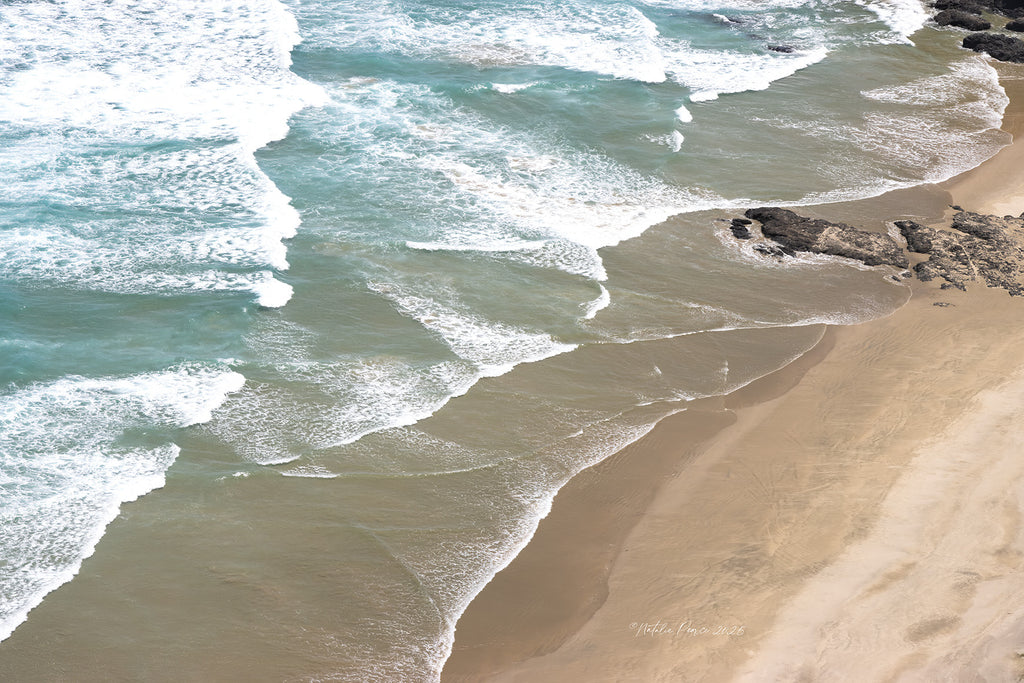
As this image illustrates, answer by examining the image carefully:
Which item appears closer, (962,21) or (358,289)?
(358,289)

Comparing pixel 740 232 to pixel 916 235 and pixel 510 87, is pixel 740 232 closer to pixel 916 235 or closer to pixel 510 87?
pixel 916 235

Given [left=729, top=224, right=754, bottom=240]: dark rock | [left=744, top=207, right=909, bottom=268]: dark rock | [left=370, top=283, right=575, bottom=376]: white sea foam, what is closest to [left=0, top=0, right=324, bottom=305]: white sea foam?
[left=370, top=283, right=575, bottom=376]: white sea foam

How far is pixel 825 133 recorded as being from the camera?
1728 cm

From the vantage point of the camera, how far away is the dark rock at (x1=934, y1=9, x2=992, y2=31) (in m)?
24.4

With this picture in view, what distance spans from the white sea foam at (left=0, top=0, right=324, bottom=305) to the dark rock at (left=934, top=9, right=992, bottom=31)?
1696cm

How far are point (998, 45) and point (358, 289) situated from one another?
18748mm

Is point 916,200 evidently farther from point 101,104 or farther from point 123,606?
point 101,104

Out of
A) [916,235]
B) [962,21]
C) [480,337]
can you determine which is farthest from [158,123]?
[962,21]

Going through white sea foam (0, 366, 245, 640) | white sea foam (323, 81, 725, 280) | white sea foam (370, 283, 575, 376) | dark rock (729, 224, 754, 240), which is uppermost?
dark rock (729, 224, 754, 240)

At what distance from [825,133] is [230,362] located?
39.6 ft

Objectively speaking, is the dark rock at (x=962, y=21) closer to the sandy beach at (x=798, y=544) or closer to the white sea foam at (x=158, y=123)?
the white sea foam at (x=158, y=123)

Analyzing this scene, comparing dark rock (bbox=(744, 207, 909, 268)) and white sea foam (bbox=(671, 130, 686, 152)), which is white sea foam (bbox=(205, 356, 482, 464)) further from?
white sea foam (bbox=(671, 130, 686, 152))

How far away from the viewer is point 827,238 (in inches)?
530

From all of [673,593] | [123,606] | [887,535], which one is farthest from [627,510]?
[123,606]
